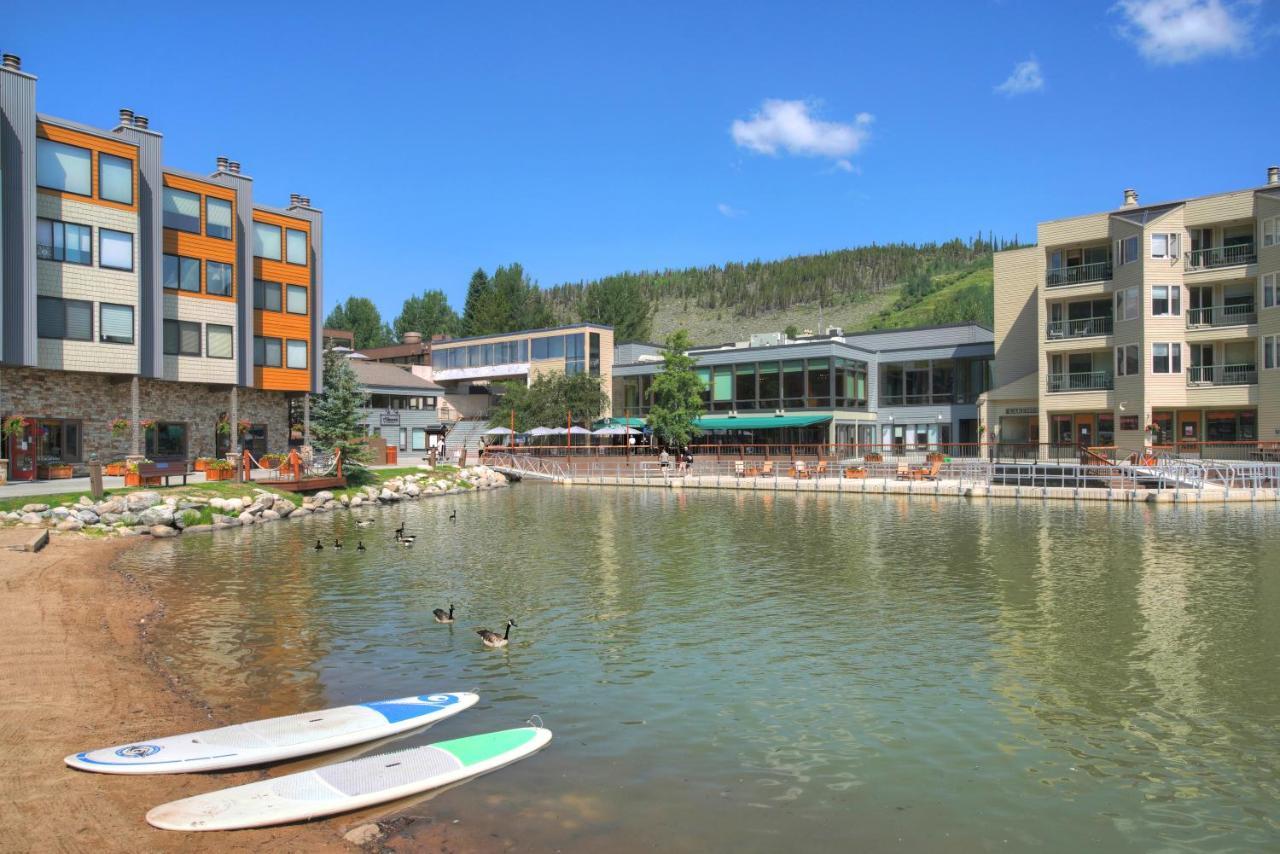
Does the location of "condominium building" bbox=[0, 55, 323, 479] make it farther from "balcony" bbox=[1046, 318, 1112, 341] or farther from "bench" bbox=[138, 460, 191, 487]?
"balcony" bbox=[1046, 318, 1112, 341]

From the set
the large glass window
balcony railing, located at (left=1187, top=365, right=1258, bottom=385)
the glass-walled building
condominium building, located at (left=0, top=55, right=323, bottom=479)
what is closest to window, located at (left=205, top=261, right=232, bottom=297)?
condominium building, located at (left=0, top=55, right=323, bottom=479)

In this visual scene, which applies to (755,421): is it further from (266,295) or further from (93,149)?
(93,149)

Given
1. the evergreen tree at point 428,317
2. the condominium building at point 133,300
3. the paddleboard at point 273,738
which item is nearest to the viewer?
the paddleboard at point 273,738

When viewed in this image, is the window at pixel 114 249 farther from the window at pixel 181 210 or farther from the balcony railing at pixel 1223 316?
the balcony railing at pixel 1223 316

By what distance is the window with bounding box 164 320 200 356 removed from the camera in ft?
129

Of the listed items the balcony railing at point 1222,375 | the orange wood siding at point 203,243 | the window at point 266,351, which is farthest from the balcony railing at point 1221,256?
the orange wood siding at point 203,243

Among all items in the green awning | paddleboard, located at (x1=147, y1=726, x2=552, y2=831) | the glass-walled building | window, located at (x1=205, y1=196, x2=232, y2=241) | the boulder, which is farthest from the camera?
the glass-walled building

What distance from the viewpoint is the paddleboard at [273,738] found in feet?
25.8

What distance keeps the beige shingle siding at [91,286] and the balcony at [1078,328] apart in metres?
49.8

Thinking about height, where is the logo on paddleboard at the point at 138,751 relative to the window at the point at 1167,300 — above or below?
below

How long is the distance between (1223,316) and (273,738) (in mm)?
53413

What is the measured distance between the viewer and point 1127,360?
4881 cm

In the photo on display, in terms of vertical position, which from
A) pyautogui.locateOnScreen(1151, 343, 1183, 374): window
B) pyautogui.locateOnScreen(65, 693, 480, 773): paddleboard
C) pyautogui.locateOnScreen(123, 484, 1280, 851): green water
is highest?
pyautogui.locateOnScreen(1151, 343, 1183, 374): window

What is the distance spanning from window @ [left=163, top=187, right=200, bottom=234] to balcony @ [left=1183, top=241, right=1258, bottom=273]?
5173 cm
